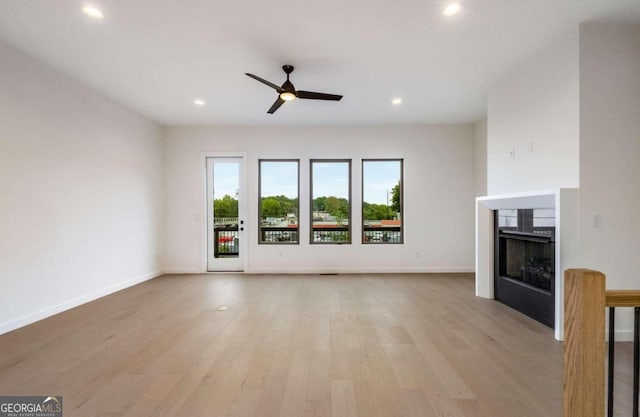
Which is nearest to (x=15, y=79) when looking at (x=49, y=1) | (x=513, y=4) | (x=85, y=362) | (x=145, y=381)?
(x=49, y=1)

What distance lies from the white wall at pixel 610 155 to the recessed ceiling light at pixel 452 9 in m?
1.27

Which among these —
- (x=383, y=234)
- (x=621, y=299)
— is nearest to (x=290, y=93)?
(x=621, y=299)

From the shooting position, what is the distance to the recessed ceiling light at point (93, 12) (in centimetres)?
242

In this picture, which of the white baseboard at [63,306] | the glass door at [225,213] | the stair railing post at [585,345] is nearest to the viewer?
the stair railing post at [585,345]

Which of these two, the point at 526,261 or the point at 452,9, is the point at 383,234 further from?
the point at 452,9

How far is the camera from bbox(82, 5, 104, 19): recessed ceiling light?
95.3 inches

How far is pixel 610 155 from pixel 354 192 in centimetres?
371

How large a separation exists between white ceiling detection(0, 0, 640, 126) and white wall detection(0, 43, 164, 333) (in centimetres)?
40

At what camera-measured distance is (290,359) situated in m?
2.36

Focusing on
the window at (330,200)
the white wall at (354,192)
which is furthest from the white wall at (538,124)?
the window at (330,200)

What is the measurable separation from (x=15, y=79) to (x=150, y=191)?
101 inches

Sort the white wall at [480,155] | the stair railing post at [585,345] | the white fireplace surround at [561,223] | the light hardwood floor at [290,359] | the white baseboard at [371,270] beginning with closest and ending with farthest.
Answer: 1. the stair railing post at [585,345]
2. the light hardwood floor at [290,359]
3. the white fireplace surround at [561,223]
4. the white wall at [480,155]
5. the white baseboard at [371,270]

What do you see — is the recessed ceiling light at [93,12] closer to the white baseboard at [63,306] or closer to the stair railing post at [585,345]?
the white baseboard at [63,306]

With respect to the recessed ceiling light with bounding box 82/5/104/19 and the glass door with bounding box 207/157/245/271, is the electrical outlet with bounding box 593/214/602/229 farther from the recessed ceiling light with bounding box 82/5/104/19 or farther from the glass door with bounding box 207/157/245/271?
the glass door with bounding box 207/157/245/271
